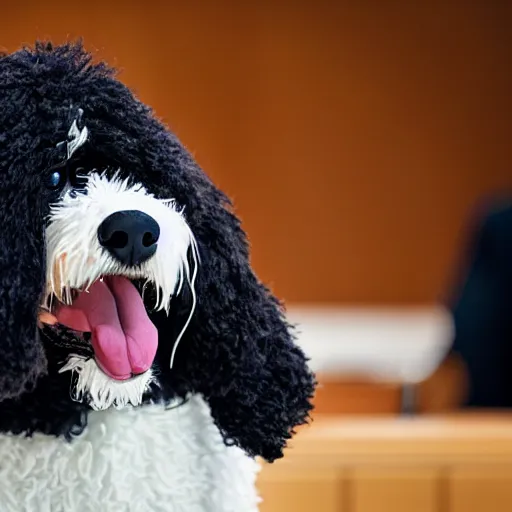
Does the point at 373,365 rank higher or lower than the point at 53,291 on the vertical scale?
higher

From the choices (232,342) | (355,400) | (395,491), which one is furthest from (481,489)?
(355,400)

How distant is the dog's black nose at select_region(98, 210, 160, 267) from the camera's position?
47 centimetres

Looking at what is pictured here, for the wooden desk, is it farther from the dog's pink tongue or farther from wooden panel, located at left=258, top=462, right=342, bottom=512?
the dog's pink tongue

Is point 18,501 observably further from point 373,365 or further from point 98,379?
point 373,365

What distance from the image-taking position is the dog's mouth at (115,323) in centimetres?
48

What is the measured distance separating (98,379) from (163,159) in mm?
120

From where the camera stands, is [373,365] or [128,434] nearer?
[128,434]

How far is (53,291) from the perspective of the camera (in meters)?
0.49

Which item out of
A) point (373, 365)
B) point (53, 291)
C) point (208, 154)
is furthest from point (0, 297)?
point (208, 154)

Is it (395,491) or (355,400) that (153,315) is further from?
(355,400)

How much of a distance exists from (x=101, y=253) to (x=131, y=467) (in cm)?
14

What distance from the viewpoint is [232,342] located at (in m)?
0.55

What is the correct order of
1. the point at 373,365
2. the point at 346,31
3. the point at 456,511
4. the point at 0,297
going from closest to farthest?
the point at 0,297 < the point at 456,511 < the point at 373,365 < the point at 346,31

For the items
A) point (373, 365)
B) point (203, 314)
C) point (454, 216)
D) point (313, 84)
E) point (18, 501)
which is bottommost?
point (18, 501)
